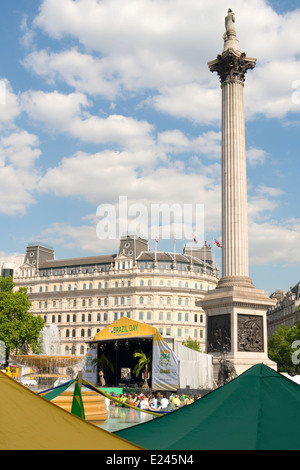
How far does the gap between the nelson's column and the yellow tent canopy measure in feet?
87.0

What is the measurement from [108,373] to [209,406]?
4337 centimetres

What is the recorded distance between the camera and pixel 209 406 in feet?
19.9

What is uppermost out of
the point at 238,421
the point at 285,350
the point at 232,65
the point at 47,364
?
the point at 232,65

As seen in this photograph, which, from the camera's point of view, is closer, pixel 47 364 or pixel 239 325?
pixel 239 325

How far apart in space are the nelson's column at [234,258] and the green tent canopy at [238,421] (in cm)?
2485

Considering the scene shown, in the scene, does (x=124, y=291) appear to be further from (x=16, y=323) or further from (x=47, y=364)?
(x=47, y=364)

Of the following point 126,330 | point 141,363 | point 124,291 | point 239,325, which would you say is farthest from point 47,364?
point 124,291

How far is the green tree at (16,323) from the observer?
6288cm

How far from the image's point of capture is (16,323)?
63844 mm

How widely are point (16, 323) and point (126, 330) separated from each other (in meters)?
26.4

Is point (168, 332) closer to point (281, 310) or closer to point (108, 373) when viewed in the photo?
point (281, 310)

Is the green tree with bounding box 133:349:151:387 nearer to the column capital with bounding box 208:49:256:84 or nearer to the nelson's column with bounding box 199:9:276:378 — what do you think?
the nelson's column with bounding box 199:9:276:378

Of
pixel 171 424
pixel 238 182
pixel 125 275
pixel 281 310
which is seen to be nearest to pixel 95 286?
pixel 125 275
